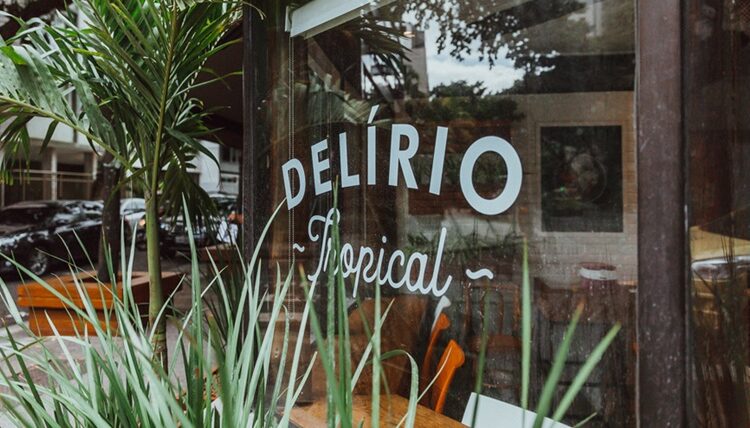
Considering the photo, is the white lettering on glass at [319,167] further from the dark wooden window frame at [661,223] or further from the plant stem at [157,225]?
the dark wooden window frame at [661,223]

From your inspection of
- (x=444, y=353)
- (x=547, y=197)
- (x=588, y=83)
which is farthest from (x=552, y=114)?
(x=444, y=353)

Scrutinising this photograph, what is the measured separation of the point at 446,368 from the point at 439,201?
760mm

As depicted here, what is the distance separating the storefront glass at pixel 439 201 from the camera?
7.84 feet

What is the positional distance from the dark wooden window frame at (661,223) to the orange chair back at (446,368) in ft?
4.06

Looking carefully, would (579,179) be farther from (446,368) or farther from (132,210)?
(132,210)

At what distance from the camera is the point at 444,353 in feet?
8.89

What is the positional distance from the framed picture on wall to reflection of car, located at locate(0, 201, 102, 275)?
7917 millimetres

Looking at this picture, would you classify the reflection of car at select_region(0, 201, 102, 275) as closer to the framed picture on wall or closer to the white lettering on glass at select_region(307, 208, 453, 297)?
A: the white lettering on glass at select_region(307, 208, 453, 297)

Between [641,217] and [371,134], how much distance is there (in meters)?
1.43

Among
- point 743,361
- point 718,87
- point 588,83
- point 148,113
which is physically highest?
point 588,83

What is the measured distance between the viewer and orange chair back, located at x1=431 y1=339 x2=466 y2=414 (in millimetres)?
2443

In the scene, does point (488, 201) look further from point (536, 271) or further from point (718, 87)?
point (718, 87)

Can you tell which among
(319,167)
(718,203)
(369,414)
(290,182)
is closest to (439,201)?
(319,167)

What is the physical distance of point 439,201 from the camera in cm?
246
